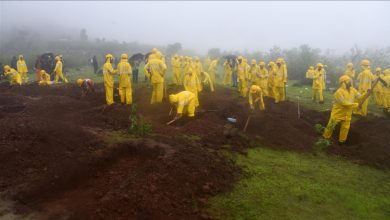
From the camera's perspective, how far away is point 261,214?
6402mm

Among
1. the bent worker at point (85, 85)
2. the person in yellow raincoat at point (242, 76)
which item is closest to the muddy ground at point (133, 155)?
the bent worker at point (85, 85)

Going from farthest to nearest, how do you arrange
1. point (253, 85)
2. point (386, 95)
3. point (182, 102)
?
1. point (386, 95)
2. point (253, 85)
3. point (182, 102)

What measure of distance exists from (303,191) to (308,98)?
1065cm

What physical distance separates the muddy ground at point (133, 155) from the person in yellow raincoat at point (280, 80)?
7.14 feet

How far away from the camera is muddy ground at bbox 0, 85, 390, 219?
6309 millimetres

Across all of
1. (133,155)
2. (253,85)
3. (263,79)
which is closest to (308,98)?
(263,79)

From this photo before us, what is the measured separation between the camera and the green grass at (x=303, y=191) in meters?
6.56

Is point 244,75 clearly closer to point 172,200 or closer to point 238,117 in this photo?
point 238,117

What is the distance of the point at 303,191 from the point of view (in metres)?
7.32

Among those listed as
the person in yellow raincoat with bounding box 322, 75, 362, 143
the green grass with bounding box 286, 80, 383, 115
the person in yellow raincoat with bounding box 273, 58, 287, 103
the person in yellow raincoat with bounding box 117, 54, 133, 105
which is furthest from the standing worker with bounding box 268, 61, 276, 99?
the person in yellow raincoat with bounding box 117, 54, 133, 105

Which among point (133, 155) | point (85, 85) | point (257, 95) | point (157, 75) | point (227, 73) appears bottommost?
point (133, 155)

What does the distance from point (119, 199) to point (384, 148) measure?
6715 millimetres

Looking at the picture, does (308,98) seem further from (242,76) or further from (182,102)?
(182,102)

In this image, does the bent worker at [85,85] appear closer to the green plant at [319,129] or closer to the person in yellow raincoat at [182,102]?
the person in yellow raincoat at [182,102]
